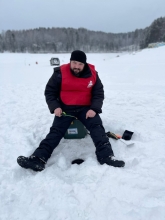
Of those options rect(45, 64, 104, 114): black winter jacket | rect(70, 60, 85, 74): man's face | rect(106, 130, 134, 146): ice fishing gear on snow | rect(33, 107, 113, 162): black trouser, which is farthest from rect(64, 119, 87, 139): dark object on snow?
rect(70, 60, 85, 74): man's face

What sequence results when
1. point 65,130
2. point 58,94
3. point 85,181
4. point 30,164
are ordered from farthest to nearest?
1. point 58,94
2. point 65,130
3. point 30,164
4. point 85,181

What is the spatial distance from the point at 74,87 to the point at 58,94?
31cm

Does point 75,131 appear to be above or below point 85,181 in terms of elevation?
above

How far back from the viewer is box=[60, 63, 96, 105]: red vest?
110 inches

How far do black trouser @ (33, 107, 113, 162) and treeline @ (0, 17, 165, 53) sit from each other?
78353 mm

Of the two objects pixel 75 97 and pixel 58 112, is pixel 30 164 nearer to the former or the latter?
pixel 58 112

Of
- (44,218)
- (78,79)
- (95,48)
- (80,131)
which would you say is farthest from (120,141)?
(95,48)

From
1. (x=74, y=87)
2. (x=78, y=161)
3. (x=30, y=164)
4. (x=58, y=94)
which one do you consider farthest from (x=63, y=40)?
(x=30, y=164)

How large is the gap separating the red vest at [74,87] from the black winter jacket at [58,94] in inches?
2.6

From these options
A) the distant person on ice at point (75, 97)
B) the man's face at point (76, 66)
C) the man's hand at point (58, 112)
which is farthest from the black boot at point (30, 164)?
the man's face at point (76, 66)

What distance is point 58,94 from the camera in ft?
9.68

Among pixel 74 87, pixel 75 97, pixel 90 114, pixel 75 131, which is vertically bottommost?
pixel 75 131

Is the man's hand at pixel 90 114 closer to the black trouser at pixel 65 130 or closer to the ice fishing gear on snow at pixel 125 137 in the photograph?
the black trouser at pixel 65 130

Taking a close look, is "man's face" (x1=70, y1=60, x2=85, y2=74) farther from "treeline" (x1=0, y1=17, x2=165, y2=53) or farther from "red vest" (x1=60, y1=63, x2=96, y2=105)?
"treeline" (x1=0, y1=17, x2=165, y2=53)
